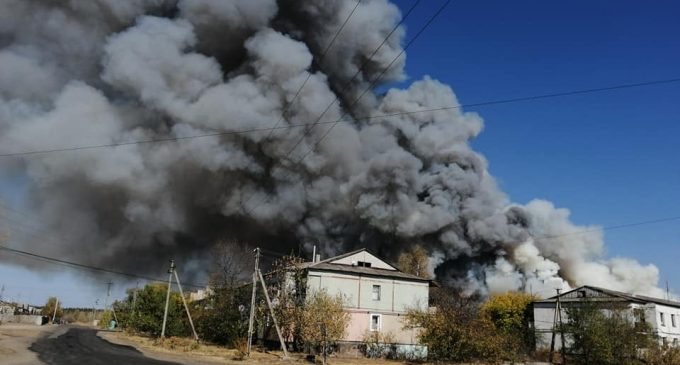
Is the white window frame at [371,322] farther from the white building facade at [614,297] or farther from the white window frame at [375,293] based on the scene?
the white building facade at [614,297]

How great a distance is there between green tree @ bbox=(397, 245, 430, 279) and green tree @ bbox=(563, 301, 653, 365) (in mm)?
25276

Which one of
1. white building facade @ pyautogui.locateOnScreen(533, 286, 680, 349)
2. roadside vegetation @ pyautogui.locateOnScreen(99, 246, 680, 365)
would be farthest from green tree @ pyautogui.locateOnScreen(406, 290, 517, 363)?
white building facade @ pyautogui.locateOnScreen(533, 286, 680, 349)

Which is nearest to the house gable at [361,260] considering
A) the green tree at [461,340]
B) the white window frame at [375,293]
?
the white window frame at [375,293]

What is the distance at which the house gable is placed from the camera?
4016 cm

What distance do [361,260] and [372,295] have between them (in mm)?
3937

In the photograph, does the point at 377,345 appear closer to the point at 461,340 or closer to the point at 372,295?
the point at 372,295

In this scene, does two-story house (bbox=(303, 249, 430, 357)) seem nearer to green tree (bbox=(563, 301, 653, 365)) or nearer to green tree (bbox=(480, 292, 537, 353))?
green tree (bbox=(563, 301, 653, 365))

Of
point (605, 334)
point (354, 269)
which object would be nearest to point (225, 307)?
point (354, 269)

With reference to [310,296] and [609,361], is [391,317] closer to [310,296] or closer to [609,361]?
[310,296]

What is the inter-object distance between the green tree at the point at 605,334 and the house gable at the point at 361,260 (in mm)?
13998

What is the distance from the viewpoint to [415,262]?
58781mm

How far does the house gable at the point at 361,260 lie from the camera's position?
1581 inches

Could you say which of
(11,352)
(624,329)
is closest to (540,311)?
(624,329)

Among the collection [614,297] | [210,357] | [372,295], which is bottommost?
[210,357]
